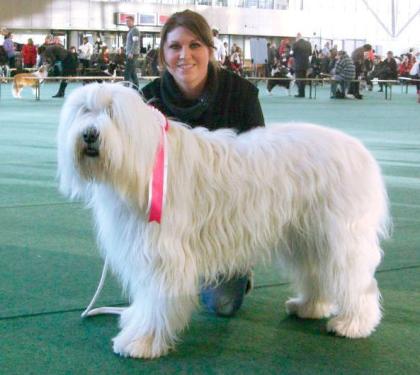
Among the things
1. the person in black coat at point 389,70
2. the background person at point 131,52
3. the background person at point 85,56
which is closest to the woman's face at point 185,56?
the background person at point 131,52

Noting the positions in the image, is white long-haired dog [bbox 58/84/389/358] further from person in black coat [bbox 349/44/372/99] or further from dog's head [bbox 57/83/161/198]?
person in black coat [bbox 349/44/372/99]

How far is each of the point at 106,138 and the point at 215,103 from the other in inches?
44.2

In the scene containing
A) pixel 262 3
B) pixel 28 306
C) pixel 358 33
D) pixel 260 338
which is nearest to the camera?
pixel 260 338

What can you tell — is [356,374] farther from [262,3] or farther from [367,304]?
[262,3]

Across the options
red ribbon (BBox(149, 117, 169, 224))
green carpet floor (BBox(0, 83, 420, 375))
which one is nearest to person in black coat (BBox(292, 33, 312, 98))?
green carpet floor (BBox(0, 83, 420, 375))

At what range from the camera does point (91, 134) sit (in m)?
2.42

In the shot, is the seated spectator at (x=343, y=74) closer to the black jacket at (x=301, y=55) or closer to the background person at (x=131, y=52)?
the black jacket at (x=301, y=55)

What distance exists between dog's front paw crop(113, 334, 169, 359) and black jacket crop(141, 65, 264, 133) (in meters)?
1.06

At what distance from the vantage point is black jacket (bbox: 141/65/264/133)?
339 cm

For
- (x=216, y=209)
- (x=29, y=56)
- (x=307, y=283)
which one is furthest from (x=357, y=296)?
(x=29, y=56)

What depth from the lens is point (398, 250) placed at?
4.38 meters

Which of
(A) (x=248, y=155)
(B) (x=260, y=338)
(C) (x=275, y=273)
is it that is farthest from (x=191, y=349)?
(C) (x=275, y=273)

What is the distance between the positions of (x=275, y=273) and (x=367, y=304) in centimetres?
94

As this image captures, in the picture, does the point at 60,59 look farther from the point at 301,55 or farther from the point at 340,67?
the point at 340,67
